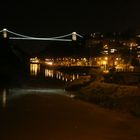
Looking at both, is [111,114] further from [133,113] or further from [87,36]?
[87,36]

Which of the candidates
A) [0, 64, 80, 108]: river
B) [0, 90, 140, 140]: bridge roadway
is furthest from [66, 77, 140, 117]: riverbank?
[0, 64, 80, 108]: river

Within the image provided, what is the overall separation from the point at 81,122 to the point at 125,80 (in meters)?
9.05

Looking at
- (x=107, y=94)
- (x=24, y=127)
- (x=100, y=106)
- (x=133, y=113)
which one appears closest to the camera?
(x=24, y=127)

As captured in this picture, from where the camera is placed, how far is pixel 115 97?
18453mm

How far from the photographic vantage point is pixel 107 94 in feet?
65.4

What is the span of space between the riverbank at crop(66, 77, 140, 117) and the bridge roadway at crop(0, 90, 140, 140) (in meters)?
0.54

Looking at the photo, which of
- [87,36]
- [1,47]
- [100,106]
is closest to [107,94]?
[100,106]

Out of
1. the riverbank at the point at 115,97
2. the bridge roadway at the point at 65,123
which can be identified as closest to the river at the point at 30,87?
the bridge roadway at the point at 65,123

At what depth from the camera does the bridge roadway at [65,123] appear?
11.6 meters

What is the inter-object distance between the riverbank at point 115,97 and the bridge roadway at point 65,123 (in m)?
0.54

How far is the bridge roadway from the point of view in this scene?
1159 centimetres

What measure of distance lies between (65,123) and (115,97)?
17.5ft

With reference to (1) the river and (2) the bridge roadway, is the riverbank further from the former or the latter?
(1) the river

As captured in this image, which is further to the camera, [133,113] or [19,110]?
[19,110]
